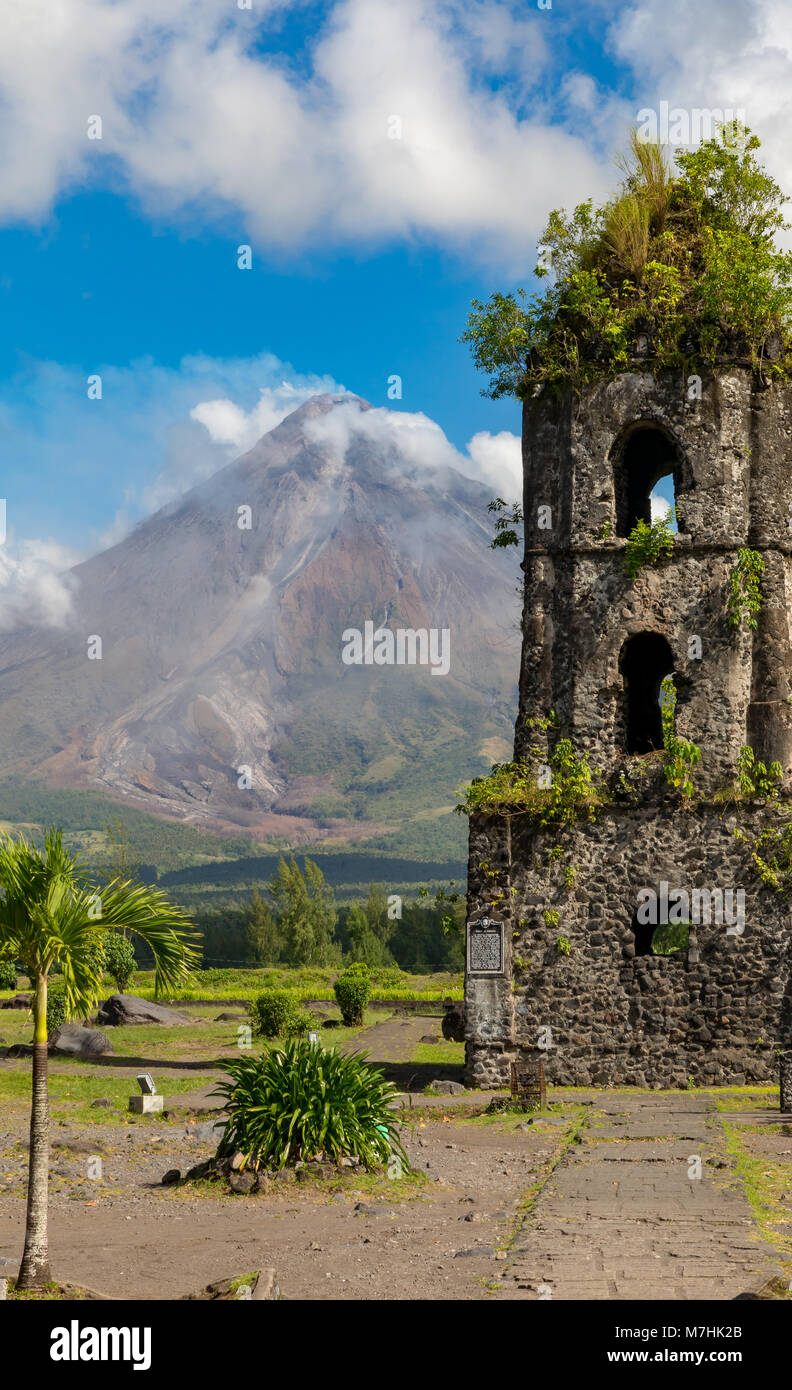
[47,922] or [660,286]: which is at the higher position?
[660,286]

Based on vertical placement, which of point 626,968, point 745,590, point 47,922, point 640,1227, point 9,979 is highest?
point 745,590

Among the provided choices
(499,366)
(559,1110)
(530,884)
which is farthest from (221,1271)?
(499,366)

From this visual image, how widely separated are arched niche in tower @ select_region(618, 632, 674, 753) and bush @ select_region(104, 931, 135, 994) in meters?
23.2

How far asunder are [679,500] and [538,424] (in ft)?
9.49

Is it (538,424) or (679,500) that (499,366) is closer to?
(538,424)

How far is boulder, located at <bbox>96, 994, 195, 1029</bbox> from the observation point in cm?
3634

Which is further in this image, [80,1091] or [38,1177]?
[80,1091]

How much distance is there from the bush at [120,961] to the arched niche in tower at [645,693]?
23.2m

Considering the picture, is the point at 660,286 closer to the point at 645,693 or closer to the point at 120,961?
the point at 645,693

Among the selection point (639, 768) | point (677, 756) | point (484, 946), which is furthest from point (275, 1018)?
point (677, 756)

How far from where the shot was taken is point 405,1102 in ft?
68.5

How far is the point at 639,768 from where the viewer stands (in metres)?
22.9

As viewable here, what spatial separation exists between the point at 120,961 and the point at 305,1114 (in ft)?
Result: 111

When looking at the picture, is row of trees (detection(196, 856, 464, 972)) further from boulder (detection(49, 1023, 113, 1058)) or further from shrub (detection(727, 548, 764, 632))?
shrub (detection(727, 548, 764, 632))
